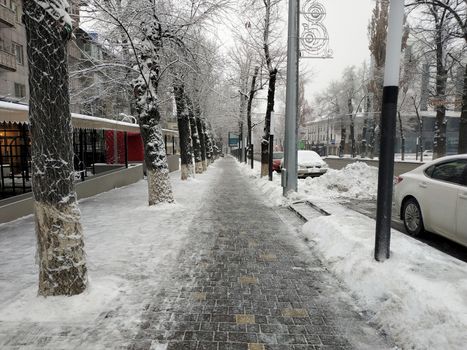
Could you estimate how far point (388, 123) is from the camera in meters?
4.74

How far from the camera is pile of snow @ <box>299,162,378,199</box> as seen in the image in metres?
12.9

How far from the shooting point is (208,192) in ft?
47.8

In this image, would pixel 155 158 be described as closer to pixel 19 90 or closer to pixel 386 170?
pixel 386 170

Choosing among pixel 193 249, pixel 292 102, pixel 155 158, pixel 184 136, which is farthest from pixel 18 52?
pixel 193 249

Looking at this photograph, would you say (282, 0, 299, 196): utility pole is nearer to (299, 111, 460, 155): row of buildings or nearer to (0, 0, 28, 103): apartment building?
(0, 0, 28, 103): apartment building

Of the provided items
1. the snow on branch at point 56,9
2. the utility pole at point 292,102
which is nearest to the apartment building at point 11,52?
the utility pole at point 292,102

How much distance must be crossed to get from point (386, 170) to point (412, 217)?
2.63 meters

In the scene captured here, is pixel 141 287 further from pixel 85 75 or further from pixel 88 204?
pixel 85 75

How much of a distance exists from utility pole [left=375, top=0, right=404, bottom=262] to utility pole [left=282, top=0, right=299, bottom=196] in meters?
7.19

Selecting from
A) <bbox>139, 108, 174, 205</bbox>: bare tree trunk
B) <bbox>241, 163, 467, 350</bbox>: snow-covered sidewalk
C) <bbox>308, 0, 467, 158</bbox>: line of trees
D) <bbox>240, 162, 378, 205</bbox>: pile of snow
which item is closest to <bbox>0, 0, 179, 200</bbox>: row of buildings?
<bbox>139, 108, 174, 205</bbox>: bare tree trunk

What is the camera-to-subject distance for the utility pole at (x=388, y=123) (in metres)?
4.71

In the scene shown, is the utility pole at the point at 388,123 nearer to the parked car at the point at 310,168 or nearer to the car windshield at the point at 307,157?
the parked car at the point at 310,168

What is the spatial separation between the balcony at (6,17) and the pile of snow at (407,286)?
25067 millimetres

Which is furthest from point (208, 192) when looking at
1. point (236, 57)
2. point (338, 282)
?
point (236, 57)
